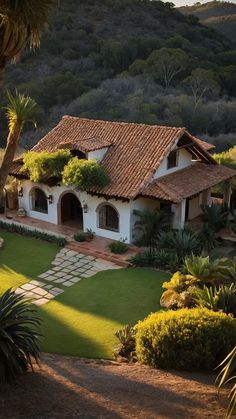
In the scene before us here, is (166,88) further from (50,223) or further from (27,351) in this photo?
(27,351)

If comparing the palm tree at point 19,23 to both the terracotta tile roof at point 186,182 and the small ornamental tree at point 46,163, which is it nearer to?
the terracotta tile roof at point 186,182

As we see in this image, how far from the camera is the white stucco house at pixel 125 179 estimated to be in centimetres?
2231

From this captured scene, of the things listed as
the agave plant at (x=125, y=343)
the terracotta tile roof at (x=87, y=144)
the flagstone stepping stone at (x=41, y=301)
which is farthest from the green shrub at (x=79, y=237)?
the agave plant at (x=125, y=343)

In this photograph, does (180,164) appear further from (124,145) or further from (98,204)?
(98,204)

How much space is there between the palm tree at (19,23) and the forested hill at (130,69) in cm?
3276

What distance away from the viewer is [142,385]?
35.8 feet

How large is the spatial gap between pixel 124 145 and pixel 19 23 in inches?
515

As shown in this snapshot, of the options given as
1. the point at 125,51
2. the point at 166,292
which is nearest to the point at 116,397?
the point at 166,292

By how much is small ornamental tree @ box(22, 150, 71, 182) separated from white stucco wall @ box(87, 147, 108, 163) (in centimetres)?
98

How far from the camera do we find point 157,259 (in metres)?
20.3

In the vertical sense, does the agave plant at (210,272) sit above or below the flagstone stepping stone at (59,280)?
above

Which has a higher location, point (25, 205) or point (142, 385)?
point (25, 205)

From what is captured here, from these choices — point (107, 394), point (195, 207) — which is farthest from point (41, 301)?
point (195, 207)

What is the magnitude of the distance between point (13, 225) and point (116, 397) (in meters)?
15.5
